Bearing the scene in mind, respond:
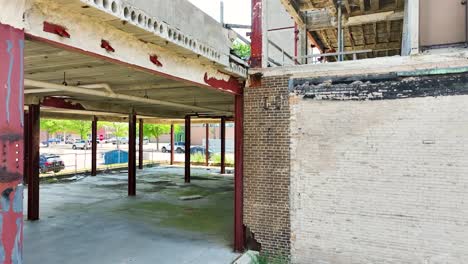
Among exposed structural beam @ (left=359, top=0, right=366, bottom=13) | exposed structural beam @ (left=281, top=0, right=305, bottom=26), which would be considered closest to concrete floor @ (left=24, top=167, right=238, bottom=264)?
exposed structural beam @ (left=281, top=0, right=305, bottom=26)

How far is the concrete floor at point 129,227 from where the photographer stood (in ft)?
24.3

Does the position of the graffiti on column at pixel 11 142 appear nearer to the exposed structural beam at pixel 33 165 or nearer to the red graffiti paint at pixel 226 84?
the red graffiti paint at pixel 226 84

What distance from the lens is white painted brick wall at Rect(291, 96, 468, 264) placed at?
6.18 metres

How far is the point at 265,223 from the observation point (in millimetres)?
7609

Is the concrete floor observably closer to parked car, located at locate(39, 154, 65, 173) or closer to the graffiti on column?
the graffiti on column

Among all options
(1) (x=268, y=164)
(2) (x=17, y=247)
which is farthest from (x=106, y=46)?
(1) (x=268, y=164)

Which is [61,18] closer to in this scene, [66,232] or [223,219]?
[66,232]

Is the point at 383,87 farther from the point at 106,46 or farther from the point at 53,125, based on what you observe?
the point at 53,125

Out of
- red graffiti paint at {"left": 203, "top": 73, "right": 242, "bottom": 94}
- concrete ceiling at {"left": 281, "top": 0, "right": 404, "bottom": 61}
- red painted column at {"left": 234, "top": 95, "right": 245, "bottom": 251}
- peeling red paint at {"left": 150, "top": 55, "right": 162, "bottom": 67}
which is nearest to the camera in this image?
peeling red paint at {"left": 150, "top": 55, "right": 162, "bottom": 67}

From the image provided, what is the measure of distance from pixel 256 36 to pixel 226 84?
1.28 metres

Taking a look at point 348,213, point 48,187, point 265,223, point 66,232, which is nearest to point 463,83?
point 348,213

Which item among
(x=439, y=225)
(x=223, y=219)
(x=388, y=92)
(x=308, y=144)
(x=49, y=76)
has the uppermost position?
(x=49, y=76)

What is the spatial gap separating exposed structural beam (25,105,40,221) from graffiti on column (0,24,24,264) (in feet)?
26.1

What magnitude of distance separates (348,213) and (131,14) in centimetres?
533
